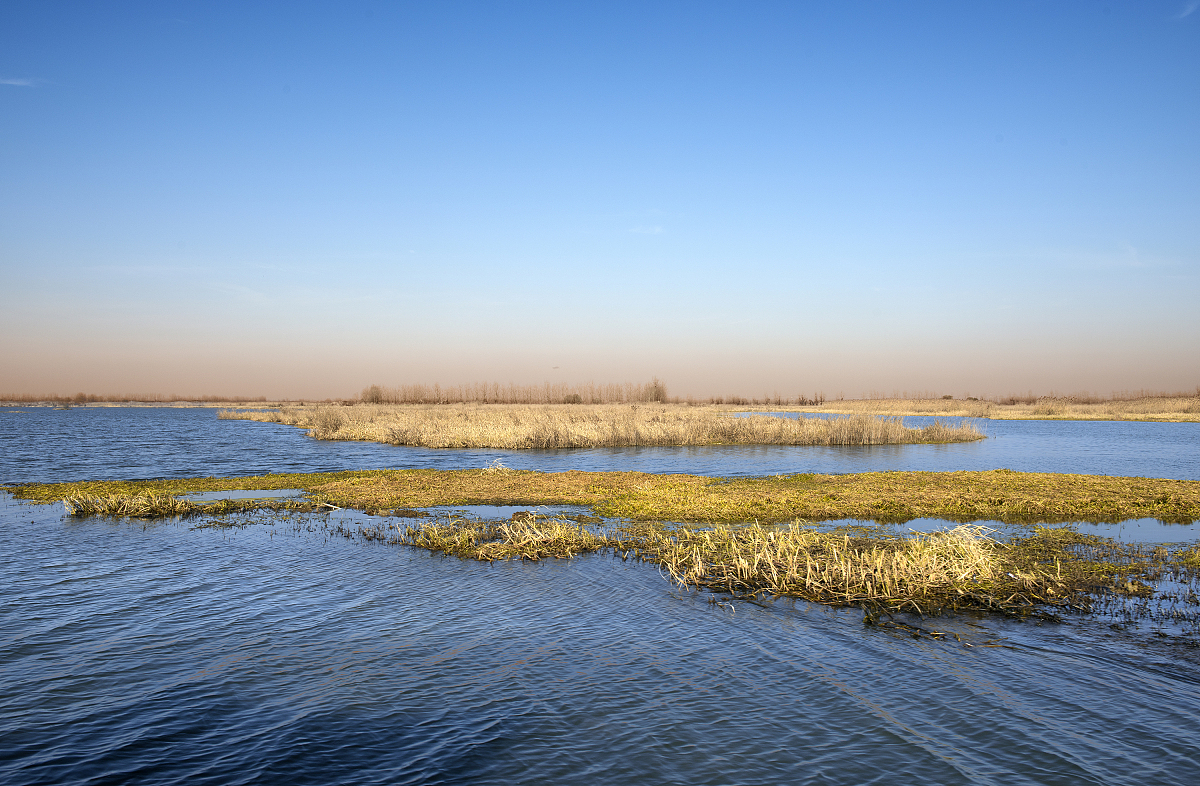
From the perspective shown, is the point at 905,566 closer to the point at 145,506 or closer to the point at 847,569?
the point at 847,569

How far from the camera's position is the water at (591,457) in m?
28.6

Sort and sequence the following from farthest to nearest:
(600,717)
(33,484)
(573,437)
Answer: (573,437) < (33,484) < (600,717)

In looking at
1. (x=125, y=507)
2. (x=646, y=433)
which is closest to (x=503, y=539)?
(x=125, y=507)

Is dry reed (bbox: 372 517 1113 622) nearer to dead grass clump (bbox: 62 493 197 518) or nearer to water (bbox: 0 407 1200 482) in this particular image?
dead grass clump (bbox: 62 493 197 518)

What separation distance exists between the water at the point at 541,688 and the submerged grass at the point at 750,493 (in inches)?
283

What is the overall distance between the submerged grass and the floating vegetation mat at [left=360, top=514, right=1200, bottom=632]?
118 inches

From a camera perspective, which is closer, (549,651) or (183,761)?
(183,761)

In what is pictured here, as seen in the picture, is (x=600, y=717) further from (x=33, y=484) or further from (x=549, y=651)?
(x=33, y=484)

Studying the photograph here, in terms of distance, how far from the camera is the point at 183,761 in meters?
5.78

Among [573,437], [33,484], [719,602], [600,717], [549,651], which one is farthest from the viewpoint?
[573,437]

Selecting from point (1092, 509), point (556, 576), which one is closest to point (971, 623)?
point (556, 576)

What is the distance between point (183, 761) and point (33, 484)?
22958mm

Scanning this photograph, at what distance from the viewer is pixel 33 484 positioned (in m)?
22.6

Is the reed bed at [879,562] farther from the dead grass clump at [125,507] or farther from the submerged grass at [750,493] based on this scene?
the dead grass clump at [125,507]
